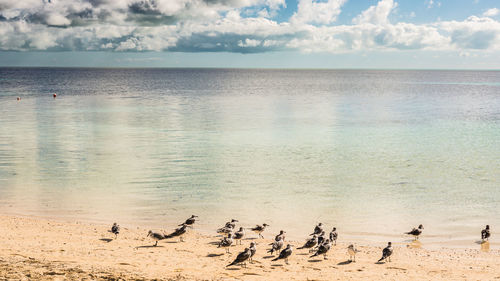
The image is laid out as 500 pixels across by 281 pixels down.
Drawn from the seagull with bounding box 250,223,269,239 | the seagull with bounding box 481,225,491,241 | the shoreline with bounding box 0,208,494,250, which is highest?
the seagull with bounding box 481,225,491,241

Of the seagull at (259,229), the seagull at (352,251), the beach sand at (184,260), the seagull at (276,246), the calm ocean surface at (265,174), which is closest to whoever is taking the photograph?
the beach sand at (184,260)

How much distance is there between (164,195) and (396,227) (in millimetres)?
11752

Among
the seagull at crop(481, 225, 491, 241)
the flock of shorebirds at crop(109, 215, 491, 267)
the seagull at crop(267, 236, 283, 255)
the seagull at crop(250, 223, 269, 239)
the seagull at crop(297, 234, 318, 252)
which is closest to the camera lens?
the flock of shorebirds at crop(109, 215, 491, 267)

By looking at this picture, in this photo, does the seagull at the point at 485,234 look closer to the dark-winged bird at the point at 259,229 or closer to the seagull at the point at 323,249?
the seagull at the point at 323,249

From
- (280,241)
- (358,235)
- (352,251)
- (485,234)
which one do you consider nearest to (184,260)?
(280,241)

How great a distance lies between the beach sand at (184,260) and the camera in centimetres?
1241

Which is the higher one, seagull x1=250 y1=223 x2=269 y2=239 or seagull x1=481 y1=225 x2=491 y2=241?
seagull x1=481 y1=225 x2=491 y2=241

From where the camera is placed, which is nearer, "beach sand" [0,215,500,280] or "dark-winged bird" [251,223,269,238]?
"beach sand" [0,215,500,280]

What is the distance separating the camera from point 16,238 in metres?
16.0

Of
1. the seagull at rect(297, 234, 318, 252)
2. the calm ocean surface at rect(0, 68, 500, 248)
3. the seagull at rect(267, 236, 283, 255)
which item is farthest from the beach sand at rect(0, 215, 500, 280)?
the calm ocean surface at rect(0, 68, 500, 248)

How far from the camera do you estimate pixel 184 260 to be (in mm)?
14594

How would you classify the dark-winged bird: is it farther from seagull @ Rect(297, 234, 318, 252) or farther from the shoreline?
seagull @ Rect(297, 234, 318, 252)

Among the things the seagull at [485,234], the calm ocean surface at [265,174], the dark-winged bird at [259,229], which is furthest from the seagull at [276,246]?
the seagull at [485,234]

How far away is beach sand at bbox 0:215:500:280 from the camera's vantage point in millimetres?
12414
